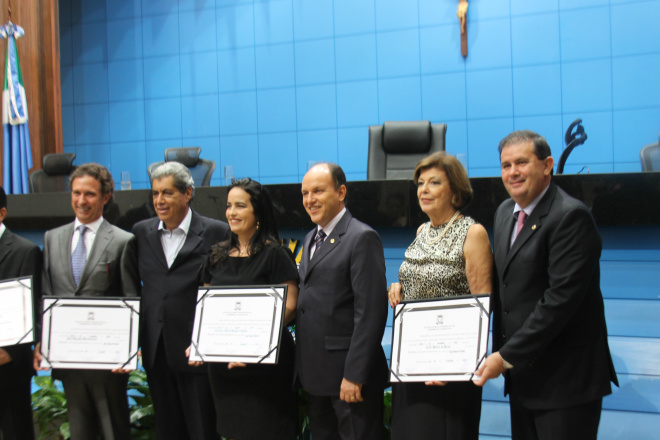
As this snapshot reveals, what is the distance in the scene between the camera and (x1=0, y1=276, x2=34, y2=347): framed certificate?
2102 mm

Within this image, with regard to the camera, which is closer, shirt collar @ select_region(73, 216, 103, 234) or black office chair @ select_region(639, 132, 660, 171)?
shirt collar @ select_region(73, 216, 103, 234)

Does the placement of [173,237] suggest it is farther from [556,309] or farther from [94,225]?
[556,309]

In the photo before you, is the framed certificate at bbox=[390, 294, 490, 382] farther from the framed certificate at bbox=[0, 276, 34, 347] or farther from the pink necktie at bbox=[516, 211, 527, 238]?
the framed certificate at bbox=[0, 276, 34, 347]

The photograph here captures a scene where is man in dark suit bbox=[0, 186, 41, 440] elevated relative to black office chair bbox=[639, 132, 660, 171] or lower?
lower

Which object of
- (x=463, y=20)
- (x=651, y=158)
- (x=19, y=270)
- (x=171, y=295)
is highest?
(x=463, y=20)

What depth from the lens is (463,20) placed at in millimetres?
5594

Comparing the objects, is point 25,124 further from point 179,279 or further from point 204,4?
point 179,279

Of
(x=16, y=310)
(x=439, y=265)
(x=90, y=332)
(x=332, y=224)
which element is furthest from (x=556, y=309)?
(x=16, y=310)

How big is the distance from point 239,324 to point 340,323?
14.7 inches

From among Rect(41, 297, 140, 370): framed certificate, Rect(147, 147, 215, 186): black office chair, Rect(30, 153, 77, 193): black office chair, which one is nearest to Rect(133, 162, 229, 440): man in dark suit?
Rect(41, 297, 140, 370): framed certificate

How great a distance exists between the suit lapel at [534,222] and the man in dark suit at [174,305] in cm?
117

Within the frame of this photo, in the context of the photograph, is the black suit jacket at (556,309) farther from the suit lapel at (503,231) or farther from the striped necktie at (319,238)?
the striped necktie at (319,238)

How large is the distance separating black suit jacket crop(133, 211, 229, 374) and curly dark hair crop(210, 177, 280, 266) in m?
0.14

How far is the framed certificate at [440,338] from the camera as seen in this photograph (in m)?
1.57
